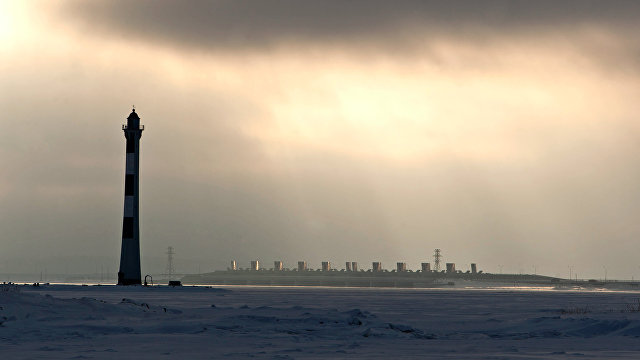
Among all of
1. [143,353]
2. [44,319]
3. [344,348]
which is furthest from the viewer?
[44,319]

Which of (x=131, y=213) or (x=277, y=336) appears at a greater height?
(x=131, y=213)

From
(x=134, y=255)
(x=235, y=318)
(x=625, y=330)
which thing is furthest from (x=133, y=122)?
(x=625, y=330)

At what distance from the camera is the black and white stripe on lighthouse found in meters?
131

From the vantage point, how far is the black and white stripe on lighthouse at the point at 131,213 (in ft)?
431

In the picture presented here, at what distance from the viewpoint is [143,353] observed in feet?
87.8

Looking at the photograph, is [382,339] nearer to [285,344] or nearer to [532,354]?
[285,344]

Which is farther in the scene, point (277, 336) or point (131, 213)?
point (131, 213)

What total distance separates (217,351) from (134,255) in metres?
109

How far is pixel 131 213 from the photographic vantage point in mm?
131125

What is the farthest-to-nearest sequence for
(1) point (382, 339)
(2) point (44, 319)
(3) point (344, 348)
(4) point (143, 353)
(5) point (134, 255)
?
1. (5) point (134, 255)
2. (2) point (44, 319)
3. (1) point (382, 339)
4. (3) point (344, 348)
5. (4) point (143, 353)

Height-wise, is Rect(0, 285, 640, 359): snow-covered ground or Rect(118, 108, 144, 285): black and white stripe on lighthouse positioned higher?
Rect(118, 108, 144, 285): black and white stripe on lighthouse

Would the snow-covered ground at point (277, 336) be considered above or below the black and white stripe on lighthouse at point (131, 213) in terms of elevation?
below

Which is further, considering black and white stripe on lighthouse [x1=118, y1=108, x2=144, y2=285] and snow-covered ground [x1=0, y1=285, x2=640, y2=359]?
black and white stripe on lighthouse [x1=118, y1=108, x2=144, y2=285]

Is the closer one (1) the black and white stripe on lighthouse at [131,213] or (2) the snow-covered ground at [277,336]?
(2) the snow-covered ground at [277,336]
